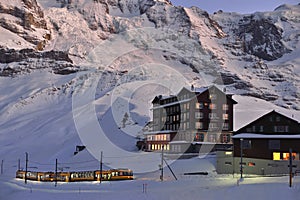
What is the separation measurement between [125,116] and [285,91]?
10547 cm

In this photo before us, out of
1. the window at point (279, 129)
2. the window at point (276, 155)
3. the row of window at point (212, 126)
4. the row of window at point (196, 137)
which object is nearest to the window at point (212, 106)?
the row of window at point (212, 126)

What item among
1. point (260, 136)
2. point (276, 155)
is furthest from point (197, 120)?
point (276, 155)

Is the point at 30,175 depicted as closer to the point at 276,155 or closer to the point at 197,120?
the point at 197,120

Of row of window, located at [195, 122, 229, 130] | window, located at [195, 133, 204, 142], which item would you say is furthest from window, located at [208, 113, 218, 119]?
window, located at [195, 133, 204, 142]

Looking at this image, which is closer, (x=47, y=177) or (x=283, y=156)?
(x=283, y=156)

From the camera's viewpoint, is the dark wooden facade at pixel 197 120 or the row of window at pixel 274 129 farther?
the dark wooden facade at pixel 197 120

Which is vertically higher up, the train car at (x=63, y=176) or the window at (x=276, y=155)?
the window at (x=276, y=155)

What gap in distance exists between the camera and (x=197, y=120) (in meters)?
71.8

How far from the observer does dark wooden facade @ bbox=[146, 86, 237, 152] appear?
71188mm

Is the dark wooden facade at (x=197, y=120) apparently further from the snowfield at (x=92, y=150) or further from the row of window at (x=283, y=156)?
the row of window at (x=283, y=156)

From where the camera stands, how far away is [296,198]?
1241 inches

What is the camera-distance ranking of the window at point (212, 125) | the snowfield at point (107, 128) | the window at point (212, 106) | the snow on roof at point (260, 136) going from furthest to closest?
1. the window at point (212, 106)
2. the window at point (212, 125)
3. the snow on roof at point (260, 136)
4. the snowfield at point (107, 128)

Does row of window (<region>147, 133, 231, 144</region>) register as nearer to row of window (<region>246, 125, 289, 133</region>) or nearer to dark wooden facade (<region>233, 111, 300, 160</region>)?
dark wooden facade (<region>233, 111, 300, 160</region>)

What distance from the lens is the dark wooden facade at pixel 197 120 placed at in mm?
71188
